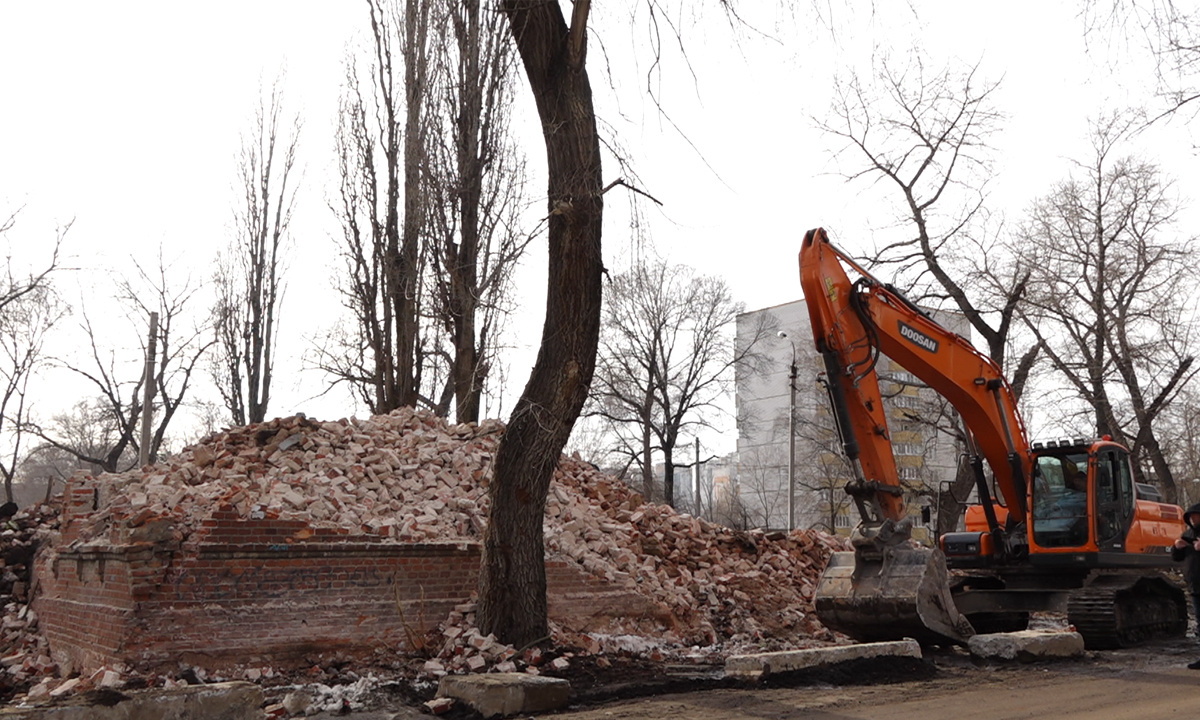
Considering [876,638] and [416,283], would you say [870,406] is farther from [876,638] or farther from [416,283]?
[416,283]

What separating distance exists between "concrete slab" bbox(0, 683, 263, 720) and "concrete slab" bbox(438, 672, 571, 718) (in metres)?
1.37

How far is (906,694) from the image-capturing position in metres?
7.84

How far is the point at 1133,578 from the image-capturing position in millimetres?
11711

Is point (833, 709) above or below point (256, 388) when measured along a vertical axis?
below

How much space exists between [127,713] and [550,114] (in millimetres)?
5532

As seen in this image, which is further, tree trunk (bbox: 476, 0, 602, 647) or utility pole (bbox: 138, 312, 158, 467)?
utility pole (bbox: 138, 312, 158, 467)

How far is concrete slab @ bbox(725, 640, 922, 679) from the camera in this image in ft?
27.3


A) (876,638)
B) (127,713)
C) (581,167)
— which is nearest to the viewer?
(127,713)

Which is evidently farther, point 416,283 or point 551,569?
point 416,283

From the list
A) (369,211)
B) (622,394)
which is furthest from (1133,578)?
(622,394)

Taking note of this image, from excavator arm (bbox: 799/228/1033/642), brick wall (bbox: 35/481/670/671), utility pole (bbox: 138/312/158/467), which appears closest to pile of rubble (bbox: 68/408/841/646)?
brick wall (bbox: 35/481/670/671)

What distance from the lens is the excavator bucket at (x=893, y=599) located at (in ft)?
31.3

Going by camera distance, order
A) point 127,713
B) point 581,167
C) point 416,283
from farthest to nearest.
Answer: point 416,283 < point 581,167 < point 127,713

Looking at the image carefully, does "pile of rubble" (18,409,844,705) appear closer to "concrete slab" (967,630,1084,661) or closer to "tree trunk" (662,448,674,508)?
"concrete slab" (967,630,1084,661)
